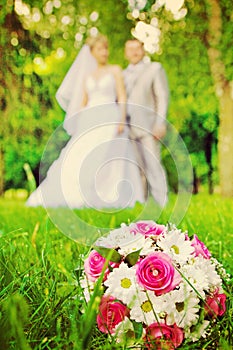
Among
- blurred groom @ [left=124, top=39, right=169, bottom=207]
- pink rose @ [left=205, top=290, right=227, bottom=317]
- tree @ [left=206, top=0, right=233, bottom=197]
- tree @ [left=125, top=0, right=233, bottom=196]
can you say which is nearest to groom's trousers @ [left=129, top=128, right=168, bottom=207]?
blurred groom @ [left=124, top=39, right=169, bottom=207]

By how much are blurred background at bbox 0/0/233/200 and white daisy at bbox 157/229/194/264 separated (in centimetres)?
715

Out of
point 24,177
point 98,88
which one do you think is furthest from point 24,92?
point 98,88

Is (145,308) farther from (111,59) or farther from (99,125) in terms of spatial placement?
(111,59)

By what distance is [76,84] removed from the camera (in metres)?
6.41

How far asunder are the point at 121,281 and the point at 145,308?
72 mm

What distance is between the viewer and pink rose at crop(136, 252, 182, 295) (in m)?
1.14

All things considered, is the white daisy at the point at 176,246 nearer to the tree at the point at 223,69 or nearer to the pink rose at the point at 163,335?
the pink rose at the point at 163,335

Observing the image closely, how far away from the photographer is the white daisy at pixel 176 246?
1207 millimetres

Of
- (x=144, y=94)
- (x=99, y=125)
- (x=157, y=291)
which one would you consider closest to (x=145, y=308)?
(x=157, y=291)

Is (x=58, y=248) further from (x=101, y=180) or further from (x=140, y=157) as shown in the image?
(x=140, y=157)

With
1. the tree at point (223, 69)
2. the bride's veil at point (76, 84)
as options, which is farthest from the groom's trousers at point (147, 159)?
the tree at point (223, 69)

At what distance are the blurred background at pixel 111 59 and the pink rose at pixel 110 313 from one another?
23.7 ft

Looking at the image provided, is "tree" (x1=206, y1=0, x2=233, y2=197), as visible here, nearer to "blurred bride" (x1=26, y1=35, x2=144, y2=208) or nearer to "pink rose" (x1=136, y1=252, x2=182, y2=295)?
"blurred bride" (x1=26, y1=35, x2=144, y2=208)

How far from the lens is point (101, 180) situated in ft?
19.8
